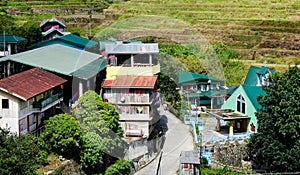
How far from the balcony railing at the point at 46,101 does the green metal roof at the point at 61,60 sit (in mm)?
413

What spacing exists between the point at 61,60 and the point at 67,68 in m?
0.53

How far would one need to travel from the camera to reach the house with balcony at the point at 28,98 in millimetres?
7113

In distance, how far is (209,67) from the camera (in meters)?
13.0

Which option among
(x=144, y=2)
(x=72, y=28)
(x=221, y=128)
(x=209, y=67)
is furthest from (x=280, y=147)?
(x=144, y=2)

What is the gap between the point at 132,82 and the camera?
8.70m

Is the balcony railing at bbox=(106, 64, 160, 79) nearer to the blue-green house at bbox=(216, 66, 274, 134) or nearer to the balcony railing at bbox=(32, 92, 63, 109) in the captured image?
the balcony railing at bbox=(32, 92, 63, 109)

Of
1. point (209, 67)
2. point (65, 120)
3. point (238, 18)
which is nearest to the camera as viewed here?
point (65, 120)

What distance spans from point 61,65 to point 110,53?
170 centimetres

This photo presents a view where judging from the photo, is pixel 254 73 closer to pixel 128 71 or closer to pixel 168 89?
pixel 168 89

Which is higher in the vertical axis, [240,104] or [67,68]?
[67,68]

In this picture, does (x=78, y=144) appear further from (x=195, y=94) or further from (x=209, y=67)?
(x=209, y=67)

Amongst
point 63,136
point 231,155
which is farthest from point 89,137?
point 231,155

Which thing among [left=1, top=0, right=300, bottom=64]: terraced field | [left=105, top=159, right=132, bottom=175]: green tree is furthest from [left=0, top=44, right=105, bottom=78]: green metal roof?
[left=1, top=0, right=300, bottom=64]: terraced field

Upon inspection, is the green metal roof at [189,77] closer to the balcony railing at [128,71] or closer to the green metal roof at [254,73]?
the green metal roof at [254,73]
